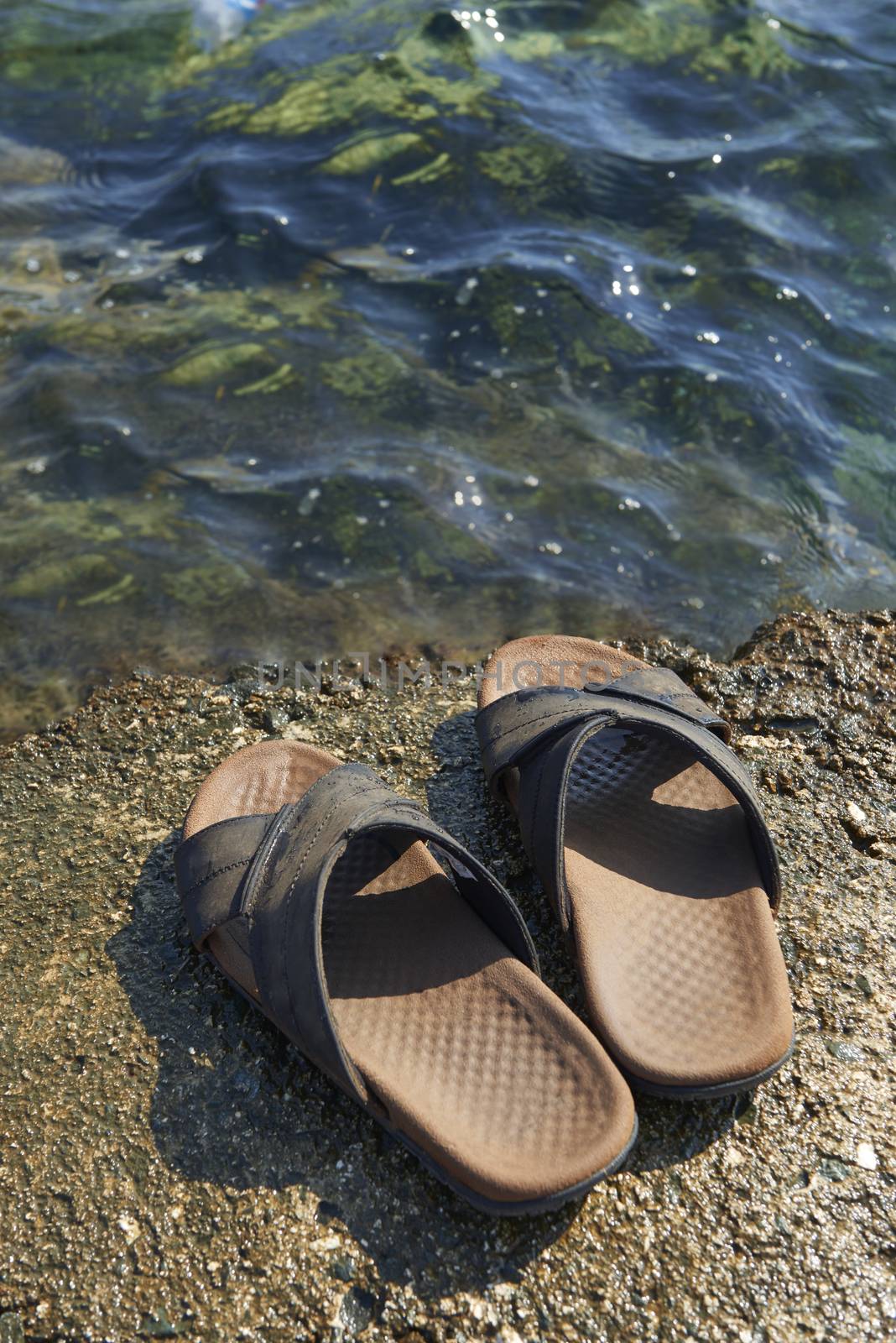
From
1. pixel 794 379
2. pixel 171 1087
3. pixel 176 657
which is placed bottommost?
pixel 176 657

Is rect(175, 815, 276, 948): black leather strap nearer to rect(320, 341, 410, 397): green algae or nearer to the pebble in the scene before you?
the pebble

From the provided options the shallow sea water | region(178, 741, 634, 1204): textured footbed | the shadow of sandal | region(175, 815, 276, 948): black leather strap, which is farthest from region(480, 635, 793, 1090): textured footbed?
the shallow sea water

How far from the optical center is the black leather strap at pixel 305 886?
1.66 meters

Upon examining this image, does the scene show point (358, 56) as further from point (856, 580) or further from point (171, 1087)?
point (171, 1087)

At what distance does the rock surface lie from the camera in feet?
5.10

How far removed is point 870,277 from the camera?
4.55m

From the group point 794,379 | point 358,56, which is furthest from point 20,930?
point 358,56

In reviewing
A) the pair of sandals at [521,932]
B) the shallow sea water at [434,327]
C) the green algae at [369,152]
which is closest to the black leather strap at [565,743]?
the pair of sandals at [521,932]

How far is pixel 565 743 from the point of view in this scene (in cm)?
200

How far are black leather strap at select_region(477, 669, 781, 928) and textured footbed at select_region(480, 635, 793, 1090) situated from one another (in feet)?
0.18

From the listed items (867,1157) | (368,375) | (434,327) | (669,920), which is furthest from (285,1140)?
(434,327)

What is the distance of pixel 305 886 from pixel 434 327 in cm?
295

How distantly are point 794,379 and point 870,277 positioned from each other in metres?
0.93

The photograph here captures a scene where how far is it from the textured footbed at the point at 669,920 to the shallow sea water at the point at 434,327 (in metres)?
0.93
